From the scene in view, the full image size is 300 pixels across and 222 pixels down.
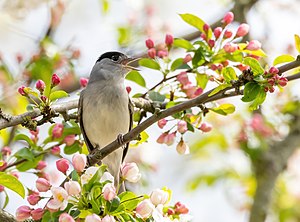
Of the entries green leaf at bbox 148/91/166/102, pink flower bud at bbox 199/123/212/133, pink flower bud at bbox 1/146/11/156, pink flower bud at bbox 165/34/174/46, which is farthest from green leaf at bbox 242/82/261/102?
pink flower bud at bbox 1/146/11/156

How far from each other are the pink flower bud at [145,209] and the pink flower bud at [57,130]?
48.7 inches

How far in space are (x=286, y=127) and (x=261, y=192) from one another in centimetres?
95

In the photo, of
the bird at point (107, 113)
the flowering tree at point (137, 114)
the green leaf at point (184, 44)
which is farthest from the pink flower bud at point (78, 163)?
the bird at point (107, 113)

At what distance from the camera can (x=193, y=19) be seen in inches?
167

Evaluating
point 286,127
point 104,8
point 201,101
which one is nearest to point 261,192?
point 286,127

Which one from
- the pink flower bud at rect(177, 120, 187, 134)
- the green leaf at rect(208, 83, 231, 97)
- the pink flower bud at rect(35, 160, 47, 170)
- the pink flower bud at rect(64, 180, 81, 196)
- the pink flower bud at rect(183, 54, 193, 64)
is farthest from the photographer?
the pink flower bud at rect(35, 160, 47, 170)

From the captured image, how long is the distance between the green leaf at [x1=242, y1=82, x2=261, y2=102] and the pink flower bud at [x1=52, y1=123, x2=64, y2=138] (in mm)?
1388

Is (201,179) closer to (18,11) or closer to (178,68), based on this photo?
(18,11)

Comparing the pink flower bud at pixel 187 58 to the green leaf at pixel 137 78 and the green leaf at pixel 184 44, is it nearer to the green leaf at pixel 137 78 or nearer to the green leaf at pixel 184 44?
the green leaf at pixel 184 44

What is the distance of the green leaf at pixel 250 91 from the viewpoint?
3.44 metres

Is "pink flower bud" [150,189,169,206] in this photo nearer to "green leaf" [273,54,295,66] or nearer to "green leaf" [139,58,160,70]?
"green leaf" [273,54,295,66]

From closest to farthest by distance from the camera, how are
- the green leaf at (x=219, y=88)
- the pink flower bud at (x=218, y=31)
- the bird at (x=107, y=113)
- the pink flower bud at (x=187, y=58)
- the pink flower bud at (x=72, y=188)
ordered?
the pink flower bud at (x=72, y=188)
the green leaf at (x=219, y=88)
the pink flower bud at (x=218, y=31)
the pink flower bud at (x=187, y=58)
the bird at (x=107, y=113)

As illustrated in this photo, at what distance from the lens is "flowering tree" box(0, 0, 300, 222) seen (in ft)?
10.6

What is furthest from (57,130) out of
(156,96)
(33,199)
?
(33,199)
